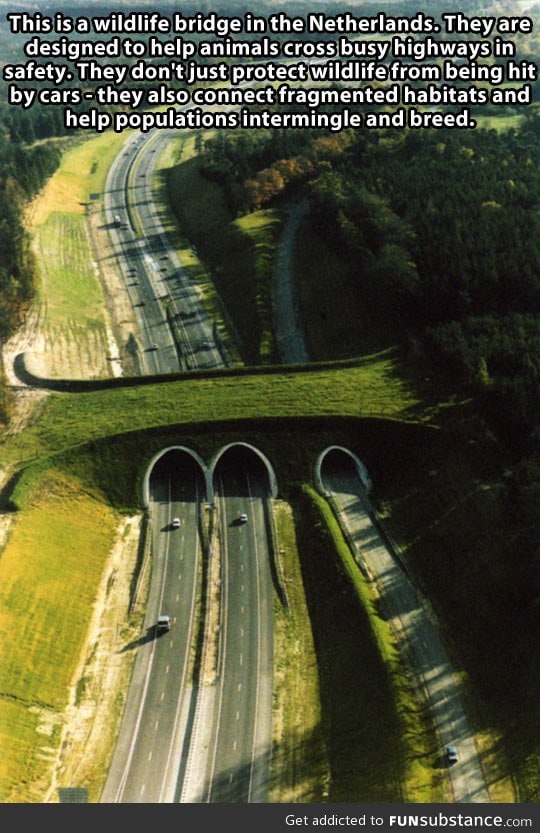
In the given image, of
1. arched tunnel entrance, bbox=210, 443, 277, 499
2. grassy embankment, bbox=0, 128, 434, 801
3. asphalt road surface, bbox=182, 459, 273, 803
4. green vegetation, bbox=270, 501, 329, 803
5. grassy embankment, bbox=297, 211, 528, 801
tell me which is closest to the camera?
grassy embankment, bbox=297, 211, 528, 801

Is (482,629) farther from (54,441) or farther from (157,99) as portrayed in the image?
(157,99)

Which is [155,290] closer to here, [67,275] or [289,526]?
[67,275]

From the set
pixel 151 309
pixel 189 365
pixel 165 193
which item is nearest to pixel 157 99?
pixel 189 365

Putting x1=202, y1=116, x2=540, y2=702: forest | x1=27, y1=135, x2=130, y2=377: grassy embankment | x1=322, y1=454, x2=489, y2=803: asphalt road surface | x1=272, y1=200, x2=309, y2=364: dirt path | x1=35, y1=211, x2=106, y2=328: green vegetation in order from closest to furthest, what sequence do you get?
1. x1=322, y1=454, x2=489, y2=803: asphalt road surface
2. x1=202, y1=116, x2=540, y2=702: forest
3. x1=272, y1=200, x2=309, y2=364: dirt path
4. x1=27, y1=135, x2=130, y2=377: grassy embankment
5. x1=35, y1=211, x2=106, y2=328: green vegetation

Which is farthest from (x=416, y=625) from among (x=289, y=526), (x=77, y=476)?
(x=77, y=476)

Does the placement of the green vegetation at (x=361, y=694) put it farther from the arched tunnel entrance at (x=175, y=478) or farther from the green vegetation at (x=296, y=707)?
the arched tunnel entrance at (x=175, y=478)

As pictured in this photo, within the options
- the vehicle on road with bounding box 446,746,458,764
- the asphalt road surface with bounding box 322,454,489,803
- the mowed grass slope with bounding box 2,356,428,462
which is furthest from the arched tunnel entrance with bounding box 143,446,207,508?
the vehicle on road with bounding box 446,746,458,764

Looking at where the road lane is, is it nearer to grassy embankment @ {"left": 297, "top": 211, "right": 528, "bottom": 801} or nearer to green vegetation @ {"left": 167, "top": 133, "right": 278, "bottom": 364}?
grassy embankment @ {"left": 297, "top": 211, "right": 528, "bottom": 801}
